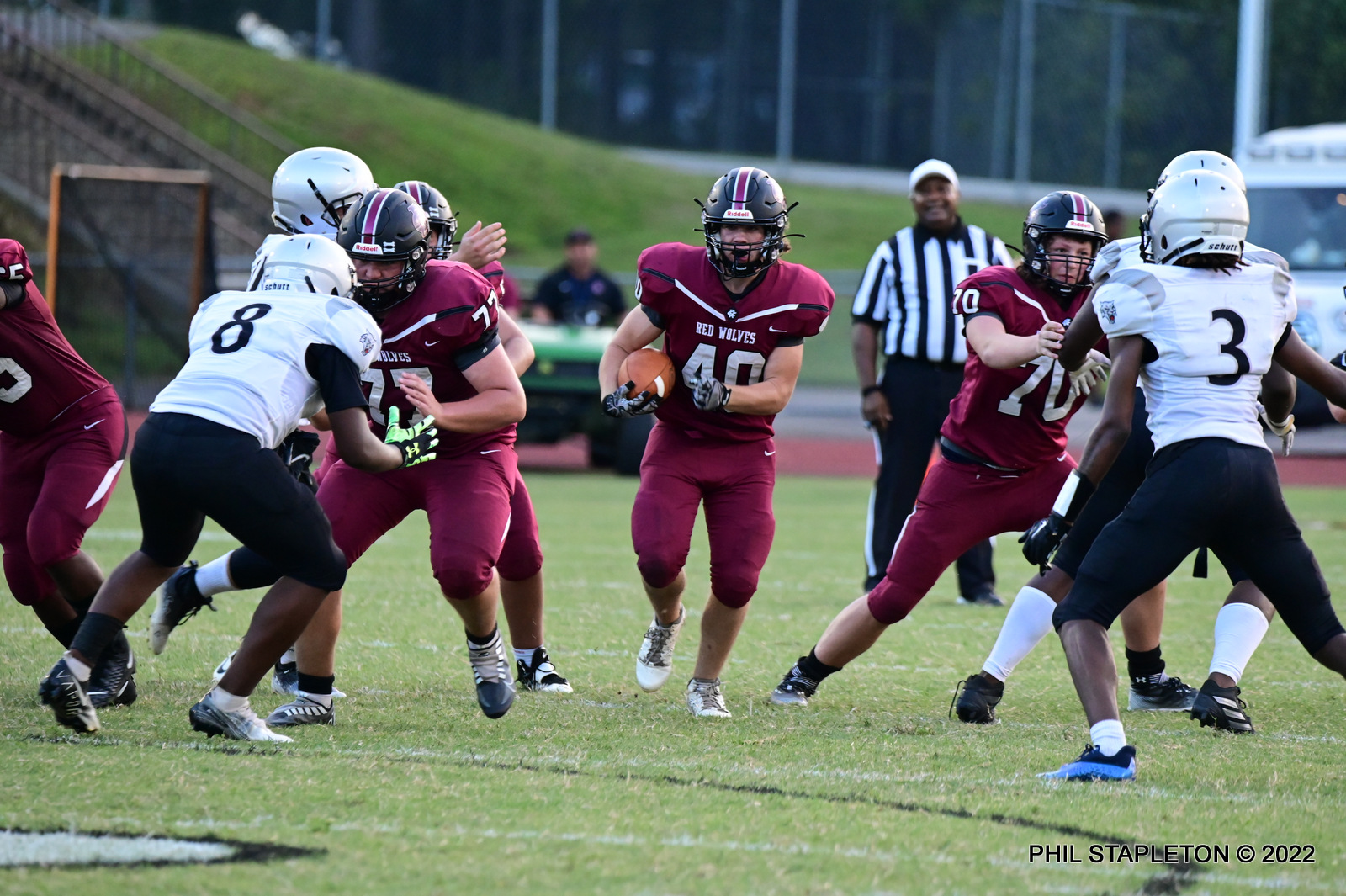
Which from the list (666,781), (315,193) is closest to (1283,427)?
(666,781)

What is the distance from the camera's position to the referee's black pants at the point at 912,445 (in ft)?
23.8

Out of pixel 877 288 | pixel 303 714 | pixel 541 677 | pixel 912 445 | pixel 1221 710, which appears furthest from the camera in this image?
pixel 877 288

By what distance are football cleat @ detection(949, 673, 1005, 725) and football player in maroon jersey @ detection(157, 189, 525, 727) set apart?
A: 1310 millimetres

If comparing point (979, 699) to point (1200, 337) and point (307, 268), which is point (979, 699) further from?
point (307, 268)

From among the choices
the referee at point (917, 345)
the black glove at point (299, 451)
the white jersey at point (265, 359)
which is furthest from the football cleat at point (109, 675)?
the referee at point (917, 345)

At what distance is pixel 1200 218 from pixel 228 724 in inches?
108

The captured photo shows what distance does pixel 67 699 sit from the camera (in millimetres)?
4086

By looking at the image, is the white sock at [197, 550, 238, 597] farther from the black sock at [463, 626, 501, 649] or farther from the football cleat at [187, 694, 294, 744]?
the black sock at [463, 626, 501, 649]

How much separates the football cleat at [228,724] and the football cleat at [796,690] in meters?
1.51

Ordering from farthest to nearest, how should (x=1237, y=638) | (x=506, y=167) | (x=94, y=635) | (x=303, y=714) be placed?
(x=506, y=167), (x=1237, y=638), (x=303, y=714), (x=94, y=635)

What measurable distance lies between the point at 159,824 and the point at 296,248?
62.9 inches

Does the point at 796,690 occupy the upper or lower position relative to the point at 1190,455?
lower

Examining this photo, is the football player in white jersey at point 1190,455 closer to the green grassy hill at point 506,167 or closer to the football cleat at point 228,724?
the football cleat at point 228,724

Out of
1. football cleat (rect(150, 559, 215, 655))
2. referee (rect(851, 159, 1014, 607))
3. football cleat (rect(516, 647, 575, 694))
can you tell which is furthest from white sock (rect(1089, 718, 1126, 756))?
referee (rect(851, 159, 1014, 607))
